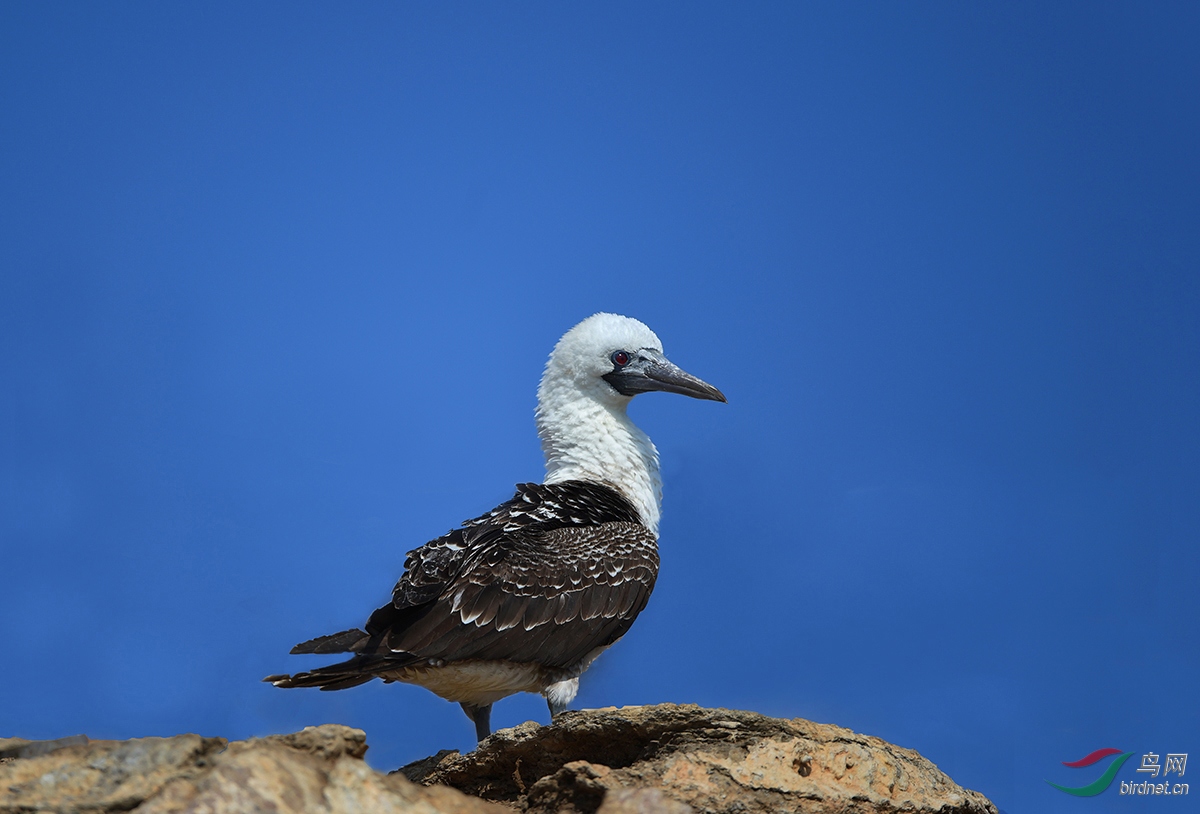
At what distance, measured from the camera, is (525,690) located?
7.43 metres

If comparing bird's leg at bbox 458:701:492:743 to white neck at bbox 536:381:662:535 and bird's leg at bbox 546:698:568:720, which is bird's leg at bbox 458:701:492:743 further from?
white neck at bbox 536:381:662:535

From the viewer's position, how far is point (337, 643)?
22.8 ft

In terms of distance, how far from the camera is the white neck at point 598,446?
28.7ft

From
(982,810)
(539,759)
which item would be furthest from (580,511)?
(982,810)

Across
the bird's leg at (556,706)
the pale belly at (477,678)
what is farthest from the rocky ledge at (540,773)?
the bird's leg at (556,706)

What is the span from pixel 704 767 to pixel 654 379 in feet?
15.4

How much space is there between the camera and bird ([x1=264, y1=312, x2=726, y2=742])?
6.79 meters

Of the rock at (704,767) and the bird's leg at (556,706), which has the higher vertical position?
the bird's leg at (556,706)

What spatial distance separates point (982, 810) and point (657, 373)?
179 inches

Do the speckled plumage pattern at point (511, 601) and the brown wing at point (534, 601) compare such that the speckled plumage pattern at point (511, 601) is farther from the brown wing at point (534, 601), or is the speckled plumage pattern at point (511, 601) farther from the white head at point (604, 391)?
the white head at point (604, 391)

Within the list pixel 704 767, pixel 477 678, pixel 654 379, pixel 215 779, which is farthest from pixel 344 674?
pixel 654 379

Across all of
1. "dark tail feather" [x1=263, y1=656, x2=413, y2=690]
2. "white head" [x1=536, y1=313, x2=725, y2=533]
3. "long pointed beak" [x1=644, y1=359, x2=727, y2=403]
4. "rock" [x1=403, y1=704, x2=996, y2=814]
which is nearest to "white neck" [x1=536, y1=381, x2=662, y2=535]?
"white head" [x1=536, y1=313, x2=725, y2=533]

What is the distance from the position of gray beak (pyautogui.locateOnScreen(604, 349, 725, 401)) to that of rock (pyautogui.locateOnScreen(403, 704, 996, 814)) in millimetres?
4056

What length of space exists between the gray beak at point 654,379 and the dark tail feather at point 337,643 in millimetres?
3334
